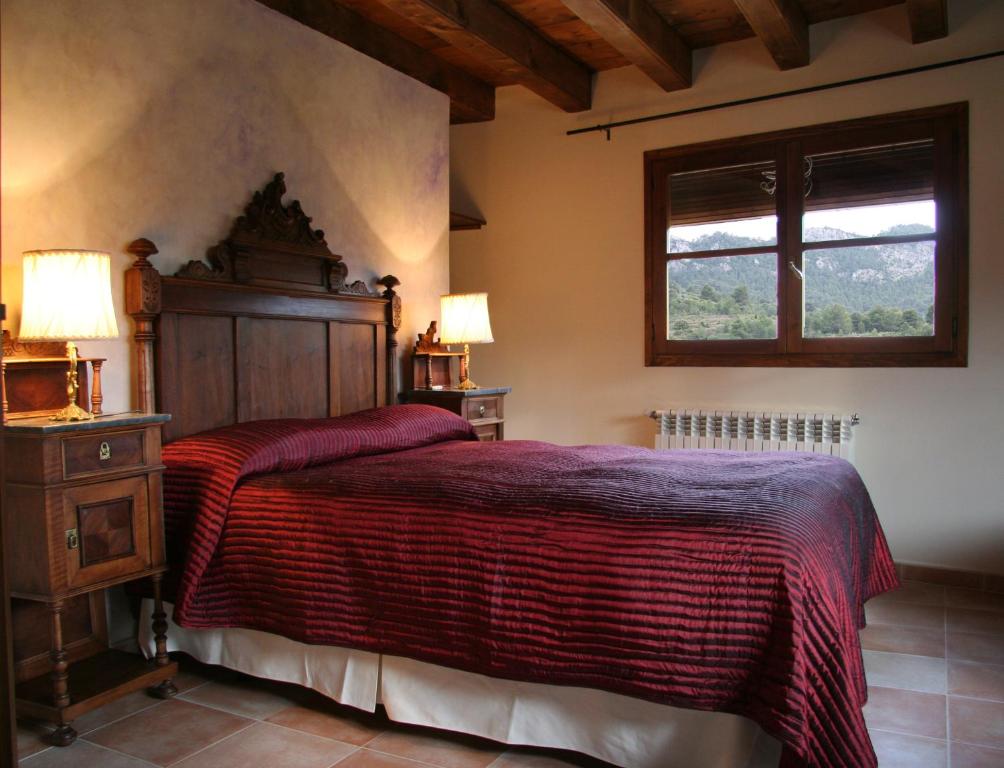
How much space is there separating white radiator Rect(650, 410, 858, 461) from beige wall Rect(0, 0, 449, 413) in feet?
4.73

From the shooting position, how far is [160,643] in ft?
7.74

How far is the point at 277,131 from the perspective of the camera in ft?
10.7

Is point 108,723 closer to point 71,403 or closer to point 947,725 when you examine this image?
point 71,403

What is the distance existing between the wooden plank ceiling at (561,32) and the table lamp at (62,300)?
1.54 meters

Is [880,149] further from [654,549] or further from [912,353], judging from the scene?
[654,549]

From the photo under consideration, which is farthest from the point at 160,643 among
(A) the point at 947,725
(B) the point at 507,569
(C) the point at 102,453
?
(A) the point at 947,725

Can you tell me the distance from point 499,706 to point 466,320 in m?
2.19

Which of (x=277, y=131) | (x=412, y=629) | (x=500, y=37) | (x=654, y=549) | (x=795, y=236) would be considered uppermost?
(x=500, y=37)

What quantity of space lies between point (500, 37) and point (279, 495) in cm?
236

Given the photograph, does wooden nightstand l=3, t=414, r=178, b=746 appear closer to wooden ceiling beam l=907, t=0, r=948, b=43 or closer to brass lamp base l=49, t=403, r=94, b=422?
brass lamp base l=49, t=403, r=94, b=422

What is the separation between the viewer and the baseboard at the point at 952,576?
136 inches

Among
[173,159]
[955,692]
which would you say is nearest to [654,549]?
[955,692]

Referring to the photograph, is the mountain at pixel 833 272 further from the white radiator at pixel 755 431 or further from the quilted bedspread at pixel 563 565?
the quilted bedspread at pixel 563 565

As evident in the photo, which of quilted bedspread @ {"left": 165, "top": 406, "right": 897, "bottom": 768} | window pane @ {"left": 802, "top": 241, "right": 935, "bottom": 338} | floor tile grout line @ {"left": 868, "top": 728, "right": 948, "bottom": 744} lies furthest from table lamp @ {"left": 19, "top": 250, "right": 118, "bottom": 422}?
window pane @ {"left": 802, "top": 241, "right": 935, "bottom": 338}
